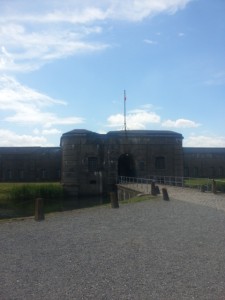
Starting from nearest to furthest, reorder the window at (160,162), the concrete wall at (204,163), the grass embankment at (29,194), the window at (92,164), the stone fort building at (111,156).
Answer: the grass embankment at (29,194)
the stone fort building at (111,156)
the window at (92,164)
the window at (160,162)
the concrete wall at (204,163)

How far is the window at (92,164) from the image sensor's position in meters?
31.1

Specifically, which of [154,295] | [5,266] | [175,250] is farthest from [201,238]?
[5,266]

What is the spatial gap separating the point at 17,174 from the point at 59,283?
1345 inches

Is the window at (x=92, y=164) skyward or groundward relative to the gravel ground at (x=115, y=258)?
skyward

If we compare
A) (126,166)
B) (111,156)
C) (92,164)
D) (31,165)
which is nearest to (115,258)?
(92,164)

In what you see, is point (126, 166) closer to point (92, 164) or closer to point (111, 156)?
point (111, 156)

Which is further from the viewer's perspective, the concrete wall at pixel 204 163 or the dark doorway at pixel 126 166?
the concrete wall at pixel 204 163

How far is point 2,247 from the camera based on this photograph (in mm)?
7371

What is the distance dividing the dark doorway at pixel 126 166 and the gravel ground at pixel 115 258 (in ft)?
71.2

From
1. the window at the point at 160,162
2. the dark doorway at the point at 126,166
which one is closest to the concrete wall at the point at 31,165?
the dark doorway at the point at 126,166

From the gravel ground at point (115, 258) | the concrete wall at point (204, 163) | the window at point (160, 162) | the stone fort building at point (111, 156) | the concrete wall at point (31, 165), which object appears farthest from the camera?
the concrete wall at point (204, 163)

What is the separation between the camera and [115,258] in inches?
251

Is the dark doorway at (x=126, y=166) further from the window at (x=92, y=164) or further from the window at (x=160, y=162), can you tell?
the window at (x=92, y=164)

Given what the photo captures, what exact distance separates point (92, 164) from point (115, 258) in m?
24.9
